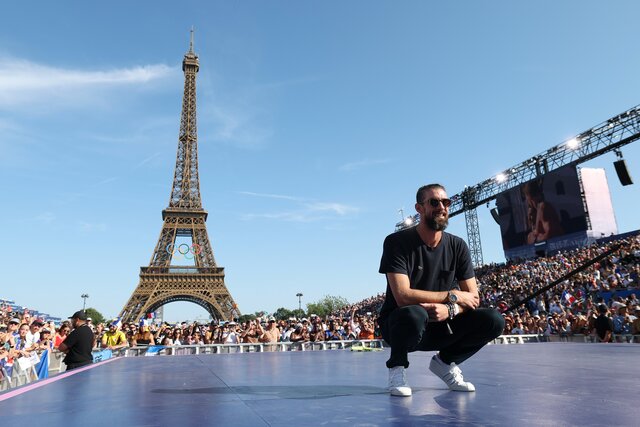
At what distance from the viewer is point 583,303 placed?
49.4 feet

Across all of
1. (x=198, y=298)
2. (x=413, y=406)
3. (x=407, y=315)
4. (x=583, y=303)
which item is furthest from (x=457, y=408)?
(x=198, y=298)

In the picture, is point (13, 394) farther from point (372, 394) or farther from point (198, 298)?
point (198, 298)

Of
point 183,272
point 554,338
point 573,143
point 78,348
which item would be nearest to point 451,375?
point 78,348

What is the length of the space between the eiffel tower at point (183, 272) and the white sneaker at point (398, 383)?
36.8 m

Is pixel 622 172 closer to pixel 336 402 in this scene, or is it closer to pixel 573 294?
pixel 573 294

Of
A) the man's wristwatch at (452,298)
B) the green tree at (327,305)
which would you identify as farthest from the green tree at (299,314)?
the man's wristwatch at (452,298)

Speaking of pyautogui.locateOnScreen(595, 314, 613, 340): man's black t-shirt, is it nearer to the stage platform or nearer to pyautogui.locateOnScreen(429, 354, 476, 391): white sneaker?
the stage platform

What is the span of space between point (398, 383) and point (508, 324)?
1283 cm

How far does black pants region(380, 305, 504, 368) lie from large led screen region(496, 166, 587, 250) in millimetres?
26518

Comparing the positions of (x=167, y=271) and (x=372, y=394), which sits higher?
(x=167, y=271)

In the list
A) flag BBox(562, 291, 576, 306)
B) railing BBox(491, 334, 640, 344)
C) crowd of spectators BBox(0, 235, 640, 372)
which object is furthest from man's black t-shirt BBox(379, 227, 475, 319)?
flag BBox(562, 291, 576, 306)

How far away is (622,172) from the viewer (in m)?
19.5

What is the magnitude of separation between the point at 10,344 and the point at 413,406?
26.8 feet

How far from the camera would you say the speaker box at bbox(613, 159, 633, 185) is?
19.3 m
